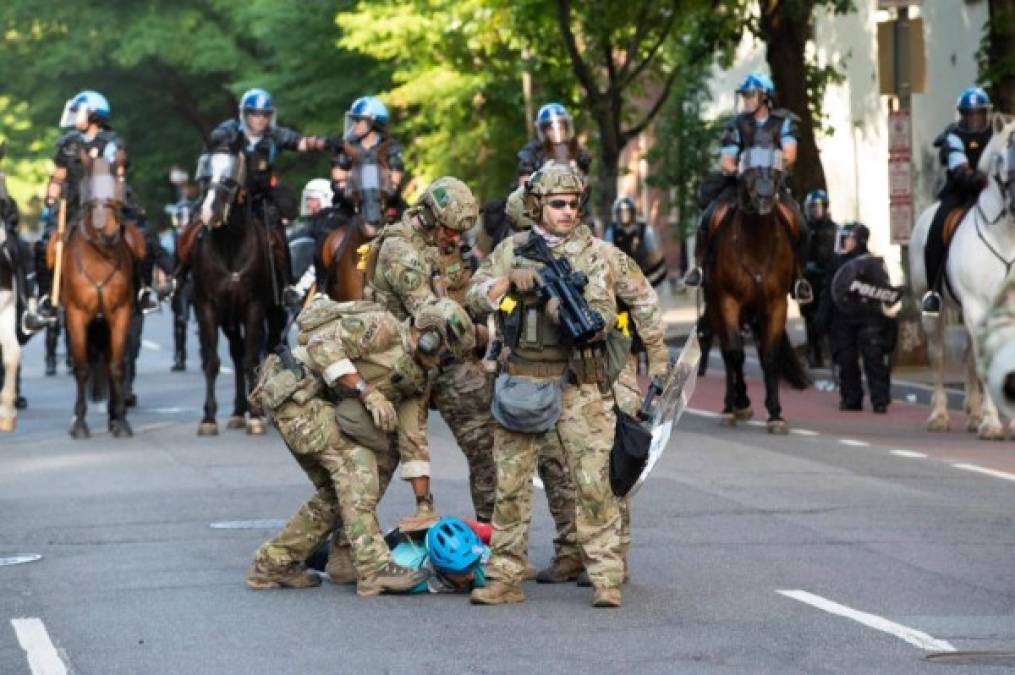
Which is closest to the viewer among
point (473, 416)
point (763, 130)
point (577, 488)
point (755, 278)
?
point (577, 488)

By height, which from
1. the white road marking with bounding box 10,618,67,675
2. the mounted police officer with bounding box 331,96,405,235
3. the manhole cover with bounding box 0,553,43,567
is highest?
the mounted police officer with bounding box 331,96,405,235

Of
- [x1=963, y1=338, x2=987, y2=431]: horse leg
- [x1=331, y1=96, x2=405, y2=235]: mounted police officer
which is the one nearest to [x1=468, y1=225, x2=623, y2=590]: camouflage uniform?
[x1=331, y1=96, x2=405, y2=235]: mounted police officer

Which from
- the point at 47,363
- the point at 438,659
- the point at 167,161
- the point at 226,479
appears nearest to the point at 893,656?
the point at 438,659

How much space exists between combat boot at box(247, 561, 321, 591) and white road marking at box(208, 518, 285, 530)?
249 cm

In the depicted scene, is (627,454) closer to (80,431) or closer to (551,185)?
(551,185)

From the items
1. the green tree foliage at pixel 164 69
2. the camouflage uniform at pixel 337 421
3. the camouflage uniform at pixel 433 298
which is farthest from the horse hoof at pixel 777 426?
the green tree foliage at pixel 164 69

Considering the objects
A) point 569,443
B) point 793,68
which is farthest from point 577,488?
point 793,68

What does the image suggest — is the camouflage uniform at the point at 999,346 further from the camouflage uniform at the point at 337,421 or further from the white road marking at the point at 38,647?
the white road marking at the point at 38,647

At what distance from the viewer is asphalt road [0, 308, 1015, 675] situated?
34.0 feet

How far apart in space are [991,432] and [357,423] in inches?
382

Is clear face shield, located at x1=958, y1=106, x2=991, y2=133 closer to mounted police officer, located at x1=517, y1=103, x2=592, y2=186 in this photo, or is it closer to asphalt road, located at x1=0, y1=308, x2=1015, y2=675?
asphalt road, located at x1=0, y1=308, x2=1015, y2=675

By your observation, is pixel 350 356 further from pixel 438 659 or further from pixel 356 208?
pixel 356 208

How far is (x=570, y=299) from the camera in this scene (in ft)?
37.7

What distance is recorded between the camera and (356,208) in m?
21.2
